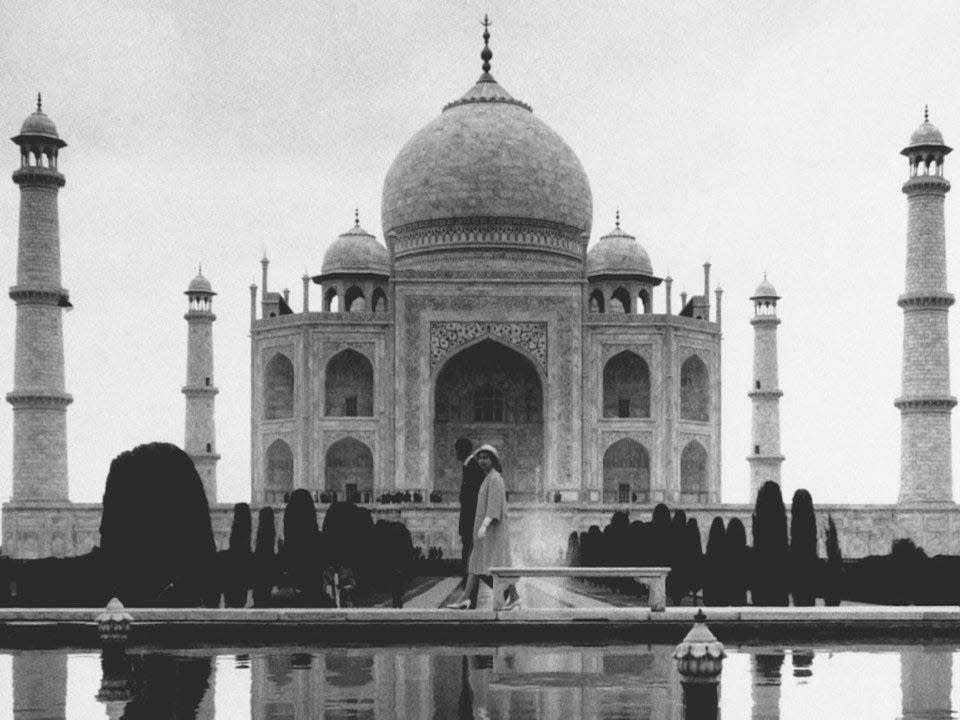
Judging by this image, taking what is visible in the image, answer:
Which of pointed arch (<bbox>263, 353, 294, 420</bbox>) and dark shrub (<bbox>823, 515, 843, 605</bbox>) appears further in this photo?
pointed arch (<bbox>263, 353, 294, 420</bbox>)

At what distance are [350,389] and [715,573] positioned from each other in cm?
1805

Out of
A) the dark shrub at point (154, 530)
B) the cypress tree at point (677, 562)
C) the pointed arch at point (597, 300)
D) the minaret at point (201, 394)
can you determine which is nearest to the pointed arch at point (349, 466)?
the minaret at point (201, 394)

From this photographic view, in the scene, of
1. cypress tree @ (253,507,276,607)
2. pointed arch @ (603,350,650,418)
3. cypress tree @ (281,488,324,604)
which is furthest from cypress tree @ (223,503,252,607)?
pointed arch @ (603,350,650,418)

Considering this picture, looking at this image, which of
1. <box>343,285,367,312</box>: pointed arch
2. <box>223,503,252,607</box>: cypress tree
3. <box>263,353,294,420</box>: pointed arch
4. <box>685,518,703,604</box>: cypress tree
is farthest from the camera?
<box>343,285,367,312</box>: pointed arch

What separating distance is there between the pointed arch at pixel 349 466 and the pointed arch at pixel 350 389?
77cm

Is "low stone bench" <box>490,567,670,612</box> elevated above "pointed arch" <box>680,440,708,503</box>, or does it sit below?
below

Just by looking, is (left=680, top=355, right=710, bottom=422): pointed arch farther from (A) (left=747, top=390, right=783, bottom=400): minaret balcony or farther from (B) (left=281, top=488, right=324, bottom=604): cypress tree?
(B) (left=281, top=488, right=324, bottom=604): cypress tree

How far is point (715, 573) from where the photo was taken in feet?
44.5

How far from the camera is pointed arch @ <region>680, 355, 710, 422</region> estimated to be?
31250mm

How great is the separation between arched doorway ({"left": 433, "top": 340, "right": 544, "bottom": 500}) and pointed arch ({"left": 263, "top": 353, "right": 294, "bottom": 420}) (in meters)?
3.01

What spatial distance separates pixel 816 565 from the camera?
14391mm

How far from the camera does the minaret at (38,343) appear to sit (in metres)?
26.0

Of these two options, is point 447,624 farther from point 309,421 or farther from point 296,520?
point 309,421

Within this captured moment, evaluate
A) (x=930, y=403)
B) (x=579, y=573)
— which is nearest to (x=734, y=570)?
(x=579, y=573)
